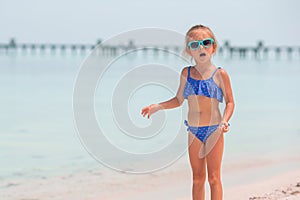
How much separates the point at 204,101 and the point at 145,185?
2.60 m

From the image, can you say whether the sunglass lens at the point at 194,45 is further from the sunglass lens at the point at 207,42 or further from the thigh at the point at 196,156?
the thigh at the point at 196,156

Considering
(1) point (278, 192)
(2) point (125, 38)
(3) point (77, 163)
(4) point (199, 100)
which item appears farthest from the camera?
(3) point (77, 163)

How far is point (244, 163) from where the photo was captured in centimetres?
817

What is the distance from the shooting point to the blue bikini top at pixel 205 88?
435cm

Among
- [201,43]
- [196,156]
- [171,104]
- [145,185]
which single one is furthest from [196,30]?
[145,185]

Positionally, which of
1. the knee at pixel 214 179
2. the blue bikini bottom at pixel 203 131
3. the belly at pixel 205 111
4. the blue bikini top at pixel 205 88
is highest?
the blue bikini top at pixel 205 88

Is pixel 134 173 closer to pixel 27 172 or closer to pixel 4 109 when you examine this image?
pixel 27 172

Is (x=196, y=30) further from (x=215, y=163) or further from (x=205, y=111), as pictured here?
(x=215, y=163)

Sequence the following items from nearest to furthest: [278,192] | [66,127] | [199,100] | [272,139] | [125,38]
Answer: [199,100] < [125,38] < [278,192] < [272,139] < [66,127]

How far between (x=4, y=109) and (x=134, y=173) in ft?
26.1

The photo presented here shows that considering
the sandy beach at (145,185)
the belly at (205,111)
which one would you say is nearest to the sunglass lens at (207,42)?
the belly at (205,111)

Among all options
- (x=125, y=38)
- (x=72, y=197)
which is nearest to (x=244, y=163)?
(x=72, y=197)

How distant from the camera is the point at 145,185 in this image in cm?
673

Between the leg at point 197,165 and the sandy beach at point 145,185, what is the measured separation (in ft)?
4.53
